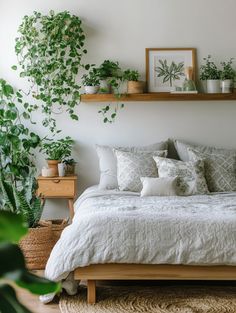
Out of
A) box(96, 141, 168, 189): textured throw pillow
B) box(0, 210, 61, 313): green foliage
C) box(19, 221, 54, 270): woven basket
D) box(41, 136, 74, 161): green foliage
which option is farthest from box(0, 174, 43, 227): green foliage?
box(0, 210, 61, 313): green foliage

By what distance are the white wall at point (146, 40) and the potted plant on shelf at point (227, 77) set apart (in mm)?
88

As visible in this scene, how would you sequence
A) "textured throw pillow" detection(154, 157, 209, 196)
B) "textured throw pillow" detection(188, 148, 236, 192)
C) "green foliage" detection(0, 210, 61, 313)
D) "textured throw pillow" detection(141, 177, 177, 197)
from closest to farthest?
1. "green foliage" detection(0, 210, 61, 313)
2. "textured throw pillow" detection(141, 177, 177, 197)
3. "textured throw pillow" detection(154, 157, 209, 196)
4. "textured throw pillow" detection(188, 148, 236, 192)

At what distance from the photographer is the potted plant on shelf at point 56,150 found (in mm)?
4988

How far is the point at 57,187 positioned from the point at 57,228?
17.3 inches

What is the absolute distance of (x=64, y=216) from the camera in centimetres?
524

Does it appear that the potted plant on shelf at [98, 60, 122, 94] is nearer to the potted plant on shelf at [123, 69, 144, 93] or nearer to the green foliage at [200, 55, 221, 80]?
the potted plant on shelf at [123, 69, 144, 93]

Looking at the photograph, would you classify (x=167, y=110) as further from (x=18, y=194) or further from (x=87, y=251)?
(x=87, y=251)

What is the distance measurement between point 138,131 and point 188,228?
1.98m

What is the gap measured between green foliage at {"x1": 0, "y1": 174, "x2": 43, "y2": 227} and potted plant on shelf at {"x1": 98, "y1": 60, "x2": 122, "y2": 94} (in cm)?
117

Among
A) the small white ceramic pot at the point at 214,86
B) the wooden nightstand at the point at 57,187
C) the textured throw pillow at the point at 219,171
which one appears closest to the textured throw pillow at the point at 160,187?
the textured throw pillow at the point at 219,171

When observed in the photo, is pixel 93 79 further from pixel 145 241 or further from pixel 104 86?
pixel 145 241

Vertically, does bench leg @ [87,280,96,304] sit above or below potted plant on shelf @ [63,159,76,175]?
below

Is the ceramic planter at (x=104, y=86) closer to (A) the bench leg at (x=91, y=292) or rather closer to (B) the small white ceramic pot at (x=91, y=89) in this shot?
(B) the small white ceramic pot at (x=91, y=89)

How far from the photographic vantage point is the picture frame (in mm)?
5102
